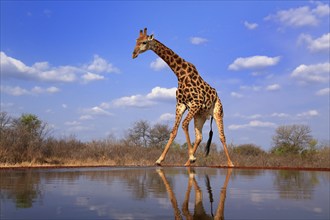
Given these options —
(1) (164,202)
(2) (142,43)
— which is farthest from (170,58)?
(1) (164,202)

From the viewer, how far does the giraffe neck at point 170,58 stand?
34.8 ft

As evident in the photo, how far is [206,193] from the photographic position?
17.1 ft

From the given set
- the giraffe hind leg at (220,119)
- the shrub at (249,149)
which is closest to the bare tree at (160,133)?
the shrub at (249,149)

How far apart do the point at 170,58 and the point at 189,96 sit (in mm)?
1499

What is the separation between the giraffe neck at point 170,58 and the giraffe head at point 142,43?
1.65ft

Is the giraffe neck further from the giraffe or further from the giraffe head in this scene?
the giraffe head

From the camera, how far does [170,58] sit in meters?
10.8

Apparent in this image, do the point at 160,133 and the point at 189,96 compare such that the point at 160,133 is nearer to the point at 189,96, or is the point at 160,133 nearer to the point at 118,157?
the point at 118,157

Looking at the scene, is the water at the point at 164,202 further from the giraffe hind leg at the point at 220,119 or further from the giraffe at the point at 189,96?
the giraffe hind leg at the point at 220,119

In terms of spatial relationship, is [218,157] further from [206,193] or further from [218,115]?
[206,193]

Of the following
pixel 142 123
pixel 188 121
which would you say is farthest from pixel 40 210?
pixel 142 123

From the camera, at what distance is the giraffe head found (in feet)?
32.4

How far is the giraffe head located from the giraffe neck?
0.50 meters

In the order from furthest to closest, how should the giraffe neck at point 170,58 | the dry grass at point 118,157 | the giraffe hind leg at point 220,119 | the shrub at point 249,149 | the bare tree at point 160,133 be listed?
the bare tree at point 160,133 < the shrub at point 249,149 < the dry grass at point 118,157 < the giraffe hind leg at point 220,119 < the giraffe neck at point 170,58
